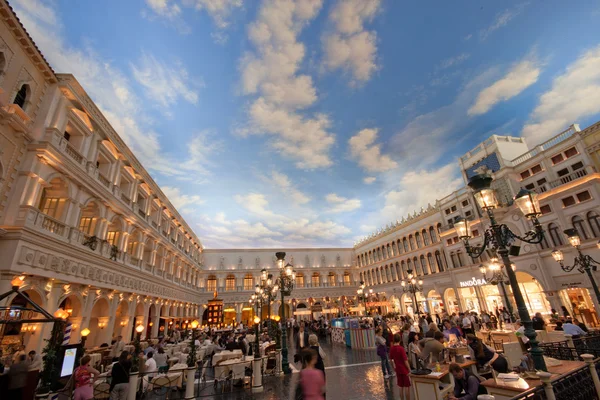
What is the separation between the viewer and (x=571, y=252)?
58.7 feet

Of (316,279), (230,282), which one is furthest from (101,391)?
(316,279)

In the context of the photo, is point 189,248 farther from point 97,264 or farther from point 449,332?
point 449,332

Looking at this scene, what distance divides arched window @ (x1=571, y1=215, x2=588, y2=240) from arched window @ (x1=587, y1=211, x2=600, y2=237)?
1.32 ft

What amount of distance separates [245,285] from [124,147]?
31.8 metres

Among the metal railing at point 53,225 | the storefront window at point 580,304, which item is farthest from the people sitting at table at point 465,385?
the storefront window at point 580,304

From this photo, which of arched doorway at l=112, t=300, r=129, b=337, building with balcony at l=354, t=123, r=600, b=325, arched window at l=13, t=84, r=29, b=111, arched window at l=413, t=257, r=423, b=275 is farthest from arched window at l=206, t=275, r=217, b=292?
arched window at l=13, t=84, r=29, b=111

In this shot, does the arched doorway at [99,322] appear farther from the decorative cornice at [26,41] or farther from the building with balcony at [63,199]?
the decorative cornice at [26,41]

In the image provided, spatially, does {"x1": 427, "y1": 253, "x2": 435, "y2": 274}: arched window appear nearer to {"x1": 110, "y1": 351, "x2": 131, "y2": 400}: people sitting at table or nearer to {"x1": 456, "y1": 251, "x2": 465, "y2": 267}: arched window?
{"x1": 456, "y1": 251, "x2": 465, "y2": 267}: arched window

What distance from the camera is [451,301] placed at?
27.9 m

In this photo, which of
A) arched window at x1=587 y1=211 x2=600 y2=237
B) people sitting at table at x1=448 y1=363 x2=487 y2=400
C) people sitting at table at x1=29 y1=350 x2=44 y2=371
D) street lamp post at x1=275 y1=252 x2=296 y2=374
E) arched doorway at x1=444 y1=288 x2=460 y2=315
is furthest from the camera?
arched doorway at x1=444 y1=288 x2=460 y2=315

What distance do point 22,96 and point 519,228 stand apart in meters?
30.0

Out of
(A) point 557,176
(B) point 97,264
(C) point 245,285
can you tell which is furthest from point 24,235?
(C) point 245,285

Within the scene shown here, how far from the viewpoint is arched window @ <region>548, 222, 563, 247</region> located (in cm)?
1888

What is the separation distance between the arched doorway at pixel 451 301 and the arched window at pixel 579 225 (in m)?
12.2
